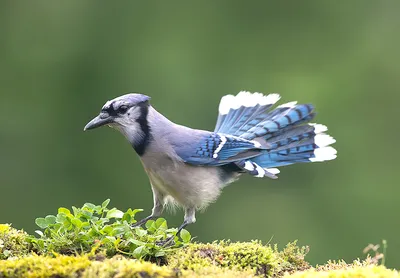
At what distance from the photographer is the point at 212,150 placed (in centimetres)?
437

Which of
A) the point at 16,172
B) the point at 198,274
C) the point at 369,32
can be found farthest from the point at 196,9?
the point at 198,274

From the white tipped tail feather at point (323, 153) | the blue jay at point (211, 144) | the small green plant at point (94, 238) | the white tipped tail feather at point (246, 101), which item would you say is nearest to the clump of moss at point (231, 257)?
the small green plant at point (94, 238)

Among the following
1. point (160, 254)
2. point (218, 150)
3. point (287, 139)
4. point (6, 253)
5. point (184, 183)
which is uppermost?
point (287, 139)

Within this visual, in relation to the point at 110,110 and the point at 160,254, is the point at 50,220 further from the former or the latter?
the point at 110,110

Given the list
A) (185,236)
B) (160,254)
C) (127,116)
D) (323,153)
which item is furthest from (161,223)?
(323,153)

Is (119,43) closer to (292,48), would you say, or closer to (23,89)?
(23,89)

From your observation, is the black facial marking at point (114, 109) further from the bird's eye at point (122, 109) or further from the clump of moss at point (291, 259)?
the clump of moss at point (291, 259)

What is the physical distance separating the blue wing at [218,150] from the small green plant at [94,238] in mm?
672

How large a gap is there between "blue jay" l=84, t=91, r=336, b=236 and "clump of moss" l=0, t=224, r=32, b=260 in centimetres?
72

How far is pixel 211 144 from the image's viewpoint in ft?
14.4

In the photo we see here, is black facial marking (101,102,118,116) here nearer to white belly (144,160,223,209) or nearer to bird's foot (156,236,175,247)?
white belly (144,160,223,209)

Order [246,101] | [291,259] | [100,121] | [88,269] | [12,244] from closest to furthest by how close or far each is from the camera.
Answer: [88,269]
[12,244]
[291,259]
[100,121]
[246,101]

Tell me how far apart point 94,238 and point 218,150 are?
3.68 ft

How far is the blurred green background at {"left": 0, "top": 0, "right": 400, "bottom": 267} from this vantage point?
7.03 meters
